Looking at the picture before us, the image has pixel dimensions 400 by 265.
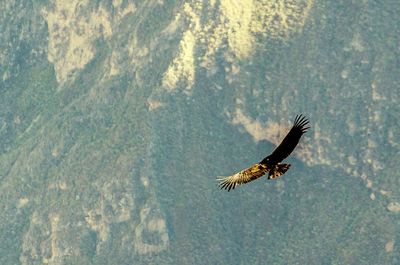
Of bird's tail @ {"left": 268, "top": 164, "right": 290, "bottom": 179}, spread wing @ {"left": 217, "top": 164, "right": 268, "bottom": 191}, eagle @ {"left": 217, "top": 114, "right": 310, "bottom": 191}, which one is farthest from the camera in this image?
spread wing @ {"left": 217, "top": 164, "right": 268, "bottom": 191}

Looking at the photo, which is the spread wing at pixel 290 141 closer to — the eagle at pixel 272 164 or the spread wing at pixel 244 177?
the eagle at pixel 272 164

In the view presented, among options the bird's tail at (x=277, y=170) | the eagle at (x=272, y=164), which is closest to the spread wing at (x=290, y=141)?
the eagle at (x=272, y=164)

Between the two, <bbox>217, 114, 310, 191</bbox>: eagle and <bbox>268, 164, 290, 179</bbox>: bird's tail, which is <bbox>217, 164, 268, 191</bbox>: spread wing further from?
<bbox>268, 164, 290, 179</bbox>: bird's tail

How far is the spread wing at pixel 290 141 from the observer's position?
6109 centimetres

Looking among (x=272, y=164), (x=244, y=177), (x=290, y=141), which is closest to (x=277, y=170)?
(x=272, y=164)

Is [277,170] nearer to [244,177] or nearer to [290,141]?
[244,177]

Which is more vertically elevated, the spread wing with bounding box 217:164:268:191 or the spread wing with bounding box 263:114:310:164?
the spread wing with bounding box 263:114:310:164

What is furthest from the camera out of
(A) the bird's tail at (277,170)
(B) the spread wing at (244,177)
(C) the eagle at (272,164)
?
(B) the spread wing at (244,177)

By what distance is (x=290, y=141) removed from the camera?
6216 cm

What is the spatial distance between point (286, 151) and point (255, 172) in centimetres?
162

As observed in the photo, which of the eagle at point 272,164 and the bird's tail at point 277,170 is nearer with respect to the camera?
the bird's tail at point 277,170

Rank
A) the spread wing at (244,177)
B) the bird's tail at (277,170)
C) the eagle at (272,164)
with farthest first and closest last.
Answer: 1. the spread wing at (244,177)
2. the eagle at (272,164)
3. the bird's tail at (277,170)

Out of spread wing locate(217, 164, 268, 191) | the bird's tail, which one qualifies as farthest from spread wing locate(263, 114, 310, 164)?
spread wing locate(217, 164, 268, 191)

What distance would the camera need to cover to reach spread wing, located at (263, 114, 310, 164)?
200ft
